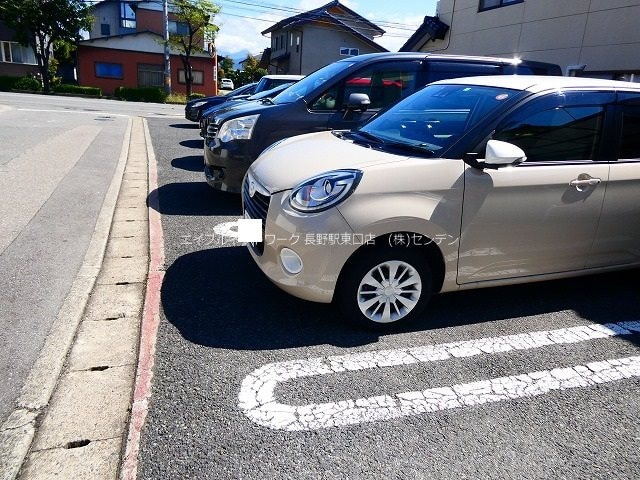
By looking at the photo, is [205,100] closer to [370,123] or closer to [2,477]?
[370,123]

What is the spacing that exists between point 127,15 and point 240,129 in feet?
153

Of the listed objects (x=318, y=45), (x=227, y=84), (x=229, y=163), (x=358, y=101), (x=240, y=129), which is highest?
(x=318, y=45)

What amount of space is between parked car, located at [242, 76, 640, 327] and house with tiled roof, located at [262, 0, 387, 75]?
27738 mm

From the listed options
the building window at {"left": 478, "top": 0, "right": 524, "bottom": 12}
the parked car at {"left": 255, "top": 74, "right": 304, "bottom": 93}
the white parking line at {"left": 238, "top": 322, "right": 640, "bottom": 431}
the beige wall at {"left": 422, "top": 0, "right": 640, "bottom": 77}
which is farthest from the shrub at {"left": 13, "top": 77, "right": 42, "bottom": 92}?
the white parking line at {"left": 238, "top": 322, "right": 640, "bottom": 431}

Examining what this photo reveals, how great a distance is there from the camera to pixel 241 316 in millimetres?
3010

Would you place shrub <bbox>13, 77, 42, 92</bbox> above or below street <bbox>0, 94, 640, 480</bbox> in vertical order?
above

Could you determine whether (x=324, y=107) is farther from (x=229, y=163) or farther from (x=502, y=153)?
(x=502, y=153)

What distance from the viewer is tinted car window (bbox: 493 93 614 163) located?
292 centimetres

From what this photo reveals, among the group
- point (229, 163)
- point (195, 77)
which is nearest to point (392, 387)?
point (229, 163)

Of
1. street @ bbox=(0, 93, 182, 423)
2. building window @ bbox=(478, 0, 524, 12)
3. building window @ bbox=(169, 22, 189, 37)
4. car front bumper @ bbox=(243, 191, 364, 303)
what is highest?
building window @ bbox=(169, 22, 189, 37)

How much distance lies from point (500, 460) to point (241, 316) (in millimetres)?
1766

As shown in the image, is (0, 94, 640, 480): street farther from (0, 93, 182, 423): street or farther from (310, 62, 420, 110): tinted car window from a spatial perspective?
(310, 62, 420, 110): tinted car window

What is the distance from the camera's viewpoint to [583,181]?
304cm

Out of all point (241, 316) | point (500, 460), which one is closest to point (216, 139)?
point (241, 316)
